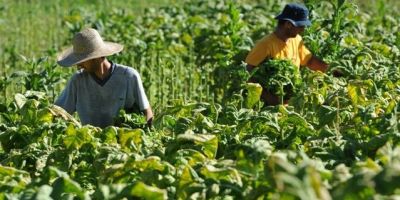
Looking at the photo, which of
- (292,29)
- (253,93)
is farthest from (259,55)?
(253,93)

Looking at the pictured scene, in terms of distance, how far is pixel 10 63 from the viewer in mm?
10539

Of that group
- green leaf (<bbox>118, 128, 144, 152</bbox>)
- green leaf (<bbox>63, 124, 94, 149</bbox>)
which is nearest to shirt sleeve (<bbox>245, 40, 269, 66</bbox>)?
green leaf (<bbox>118, 128, 144, 152</bbox>)

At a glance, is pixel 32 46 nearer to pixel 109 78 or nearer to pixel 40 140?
pixel 109 78

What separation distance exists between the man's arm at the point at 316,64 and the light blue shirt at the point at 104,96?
5.51 ft

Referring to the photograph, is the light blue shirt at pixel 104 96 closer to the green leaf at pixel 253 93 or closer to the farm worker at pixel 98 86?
the farm worker at pixel 98 86

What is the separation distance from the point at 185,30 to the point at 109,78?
485 centimetres

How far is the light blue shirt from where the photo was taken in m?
5.97

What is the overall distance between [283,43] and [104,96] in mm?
1551

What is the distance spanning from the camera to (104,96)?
6.04 m

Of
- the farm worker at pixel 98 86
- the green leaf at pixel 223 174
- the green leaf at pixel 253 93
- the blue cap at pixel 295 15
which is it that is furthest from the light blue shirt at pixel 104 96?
the green leaf at pixel 223 174

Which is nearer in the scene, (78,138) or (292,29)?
(78,138)

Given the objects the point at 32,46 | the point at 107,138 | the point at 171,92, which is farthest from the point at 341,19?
the point at 32,46

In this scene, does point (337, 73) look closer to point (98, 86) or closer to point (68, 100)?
point (98, 86)

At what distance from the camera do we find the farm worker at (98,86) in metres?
5.93
